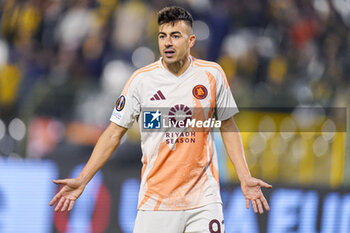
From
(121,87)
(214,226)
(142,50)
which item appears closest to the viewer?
(214,226)

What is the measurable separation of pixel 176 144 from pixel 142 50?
4.47 metres

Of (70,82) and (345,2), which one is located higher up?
(345,2)

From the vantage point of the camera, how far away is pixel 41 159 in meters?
5.52

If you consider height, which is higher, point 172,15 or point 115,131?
point 172,15

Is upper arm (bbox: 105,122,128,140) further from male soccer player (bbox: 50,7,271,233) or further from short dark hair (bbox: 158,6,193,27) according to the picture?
short dark hair (bbox: 158,6,193,27)

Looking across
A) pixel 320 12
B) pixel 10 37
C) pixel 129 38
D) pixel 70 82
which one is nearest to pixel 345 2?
pixel 320 12

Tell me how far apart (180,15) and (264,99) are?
4.20 metres

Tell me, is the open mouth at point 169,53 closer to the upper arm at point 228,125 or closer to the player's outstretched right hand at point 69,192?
the upper arm at point 228,125

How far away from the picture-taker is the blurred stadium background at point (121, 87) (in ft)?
18.0

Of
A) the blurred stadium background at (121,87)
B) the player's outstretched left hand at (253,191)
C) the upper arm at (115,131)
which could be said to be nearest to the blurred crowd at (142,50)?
the blurred stadium background at (121,87)

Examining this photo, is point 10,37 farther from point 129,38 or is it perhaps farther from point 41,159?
point 41,159

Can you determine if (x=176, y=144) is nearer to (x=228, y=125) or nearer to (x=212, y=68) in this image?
(x=228, y=125)

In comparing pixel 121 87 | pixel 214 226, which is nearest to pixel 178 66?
pixel 214 226

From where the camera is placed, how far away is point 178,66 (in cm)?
338
